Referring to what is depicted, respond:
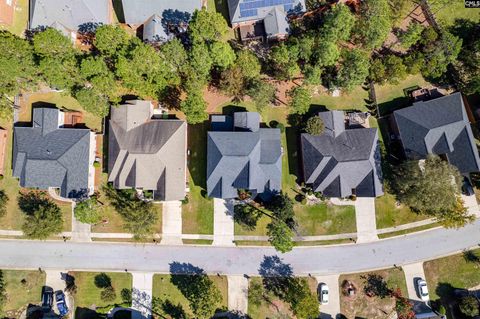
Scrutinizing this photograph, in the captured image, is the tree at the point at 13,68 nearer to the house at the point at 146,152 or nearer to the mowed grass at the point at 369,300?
the house at the point at 146,152

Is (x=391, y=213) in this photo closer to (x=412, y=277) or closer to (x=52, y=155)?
(x=412, y=277)

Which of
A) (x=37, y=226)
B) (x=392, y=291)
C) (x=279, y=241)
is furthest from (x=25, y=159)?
(x=392, y=291)

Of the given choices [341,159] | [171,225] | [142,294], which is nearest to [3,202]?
[142,294]

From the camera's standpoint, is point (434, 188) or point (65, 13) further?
point (65, 13)

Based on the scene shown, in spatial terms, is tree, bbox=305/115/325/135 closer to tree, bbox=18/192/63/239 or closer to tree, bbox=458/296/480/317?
tree, bbox=458/296/480/317

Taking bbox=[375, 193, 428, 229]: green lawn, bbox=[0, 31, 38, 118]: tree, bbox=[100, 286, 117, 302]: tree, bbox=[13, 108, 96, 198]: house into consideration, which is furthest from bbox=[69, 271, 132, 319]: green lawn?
bbox=[375, 193, 428, 229]: green lawn

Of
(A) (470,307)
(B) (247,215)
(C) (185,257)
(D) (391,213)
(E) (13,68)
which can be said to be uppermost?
(E) (13,68)
